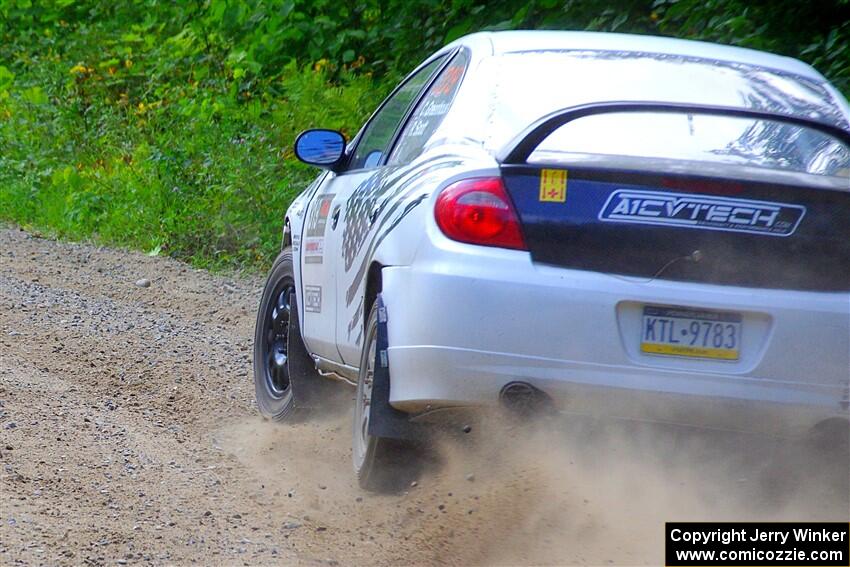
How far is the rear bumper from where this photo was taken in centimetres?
402

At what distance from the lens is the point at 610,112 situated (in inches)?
166

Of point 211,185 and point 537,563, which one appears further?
point 211,185

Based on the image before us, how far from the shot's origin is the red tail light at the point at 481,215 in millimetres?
4105

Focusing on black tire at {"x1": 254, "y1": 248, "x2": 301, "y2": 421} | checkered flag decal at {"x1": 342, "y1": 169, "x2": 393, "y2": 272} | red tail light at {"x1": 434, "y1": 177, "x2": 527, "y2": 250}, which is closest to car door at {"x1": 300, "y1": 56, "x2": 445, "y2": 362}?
checkered flag decal at {"x1": 342, "y1": 169, "x2": 393, "y2": 272}

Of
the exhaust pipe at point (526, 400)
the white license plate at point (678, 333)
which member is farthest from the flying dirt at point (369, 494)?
the white license plate at point (678, 333)

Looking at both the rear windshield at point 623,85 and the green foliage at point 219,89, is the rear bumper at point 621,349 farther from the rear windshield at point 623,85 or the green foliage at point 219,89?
the green foliage at point 219,89

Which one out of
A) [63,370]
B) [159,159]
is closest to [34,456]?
[63,370]

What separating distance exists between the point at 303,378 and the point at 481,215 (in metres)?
2.33

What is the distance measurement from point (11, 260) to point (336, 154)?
583 cm

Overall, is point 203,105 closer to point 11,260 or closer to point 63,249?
point 63,249

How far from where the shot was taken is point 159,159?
12898 millimetres

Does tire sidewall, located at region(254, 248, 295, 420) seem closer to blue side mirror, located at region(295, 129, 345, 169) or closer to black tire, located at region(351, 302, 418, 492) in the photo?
blue side mirror, located at region(295, 129, 345, 169)

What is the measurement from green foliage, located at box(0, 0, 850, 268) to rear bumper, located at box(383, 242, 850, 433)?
211 inches

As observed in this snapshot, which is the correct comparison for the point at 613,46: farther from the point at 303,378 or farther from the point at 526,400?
the point at 303,378
